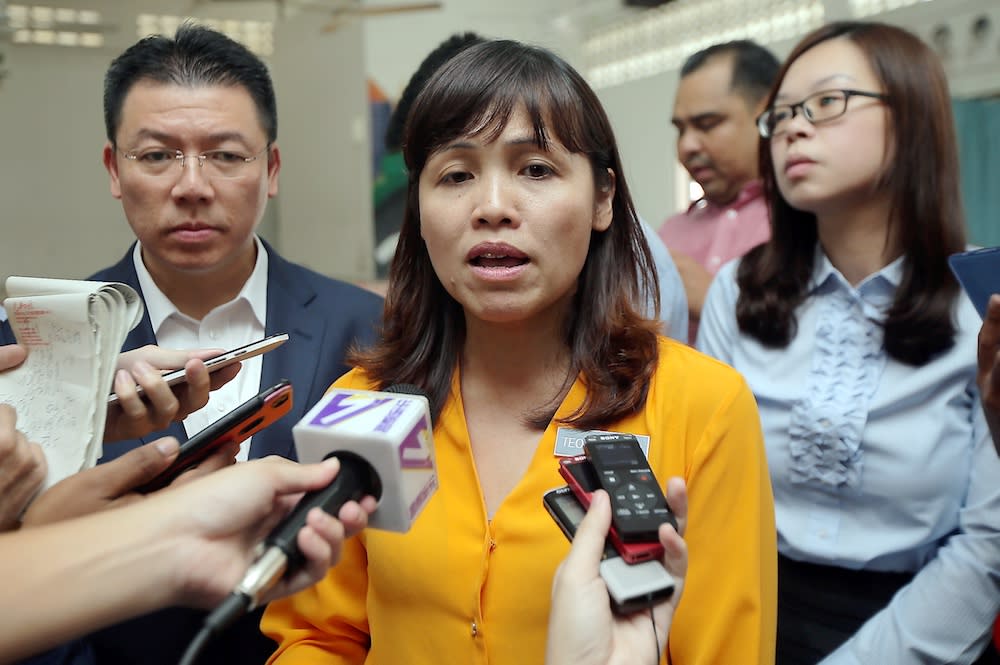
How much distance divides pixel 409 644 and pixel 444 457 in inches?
10.8

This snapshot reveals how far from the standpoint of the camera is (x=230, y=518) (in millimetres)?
835

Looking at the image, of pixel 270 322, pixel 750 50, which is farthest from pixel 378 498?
pixel 750 50

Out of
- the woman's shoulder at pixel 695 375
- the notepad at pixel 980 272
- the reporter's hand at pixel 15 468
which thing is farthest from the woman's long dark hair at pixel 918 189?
the reporter's hand at pixel 15 468

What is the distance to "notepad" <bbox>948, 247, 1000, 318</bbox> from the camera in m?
1.14

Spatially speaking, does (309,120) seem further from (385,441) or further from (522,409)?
(385,441)

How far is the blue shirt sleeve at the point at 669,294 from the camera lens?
1.89 metres

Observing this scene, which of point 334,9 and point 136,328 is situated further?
point 334,9

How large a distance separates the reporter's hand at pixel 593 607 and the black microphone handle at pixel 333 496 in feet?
0.72

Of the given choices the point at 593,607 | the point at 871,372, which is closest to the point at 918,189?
the point at 871,372

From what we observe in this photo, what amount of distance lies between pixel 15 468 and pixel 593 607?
69 cm

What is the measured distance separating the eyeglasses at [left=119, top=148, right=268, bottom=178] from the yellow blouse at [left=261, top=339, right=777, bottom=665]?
802 mm

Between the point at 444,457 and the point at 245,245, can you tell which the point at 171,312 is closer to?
the point at 245,245

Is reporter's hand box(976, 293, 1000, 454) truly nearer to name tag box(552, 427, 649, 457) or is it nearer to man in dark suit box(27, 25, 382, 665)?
name tag box(552, 427, 649, 457)

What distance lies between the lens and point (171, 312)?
1.67 m
